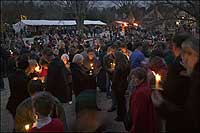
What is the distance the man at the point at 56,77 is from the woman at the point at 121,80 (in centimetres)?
124

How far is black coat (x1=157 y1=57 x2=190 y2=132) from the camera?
452 centimetres

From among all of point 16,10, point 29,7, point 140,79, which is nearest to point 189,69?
point 140,79

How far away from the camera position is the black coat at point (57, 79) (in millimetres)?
9558

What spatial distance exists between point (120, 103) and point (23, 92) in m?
3.24

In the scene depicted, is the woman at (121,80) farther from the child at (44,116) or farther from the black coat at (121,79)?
the child at (44,116)

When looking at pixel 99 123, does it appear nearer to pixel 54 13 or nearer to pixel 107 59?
pixel 107 59

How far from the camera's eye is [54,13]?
70.0 meters

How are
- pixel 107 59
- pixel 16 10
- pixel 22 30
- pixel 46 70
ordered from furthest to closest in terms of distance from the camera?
pixel 16 10
pixel 22 30
pixel 107 59
pixel 46 70

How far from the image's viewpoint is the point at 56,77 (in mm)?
9609

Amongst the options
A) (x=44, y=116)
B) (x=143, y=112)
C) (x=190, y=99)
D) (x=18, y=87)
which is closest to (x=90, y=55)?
Result: (x=18, y=87)

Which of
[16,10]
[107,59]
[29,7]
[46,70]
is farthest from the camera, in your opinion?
[29,7]

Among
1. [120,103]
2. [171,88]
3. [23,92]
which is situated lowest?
[120,103]

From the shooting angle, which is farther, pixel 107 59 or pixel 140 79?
pixel 107 59

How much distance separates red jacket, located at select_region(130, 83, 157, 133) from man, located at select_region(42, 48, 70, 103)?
3.66 meters
